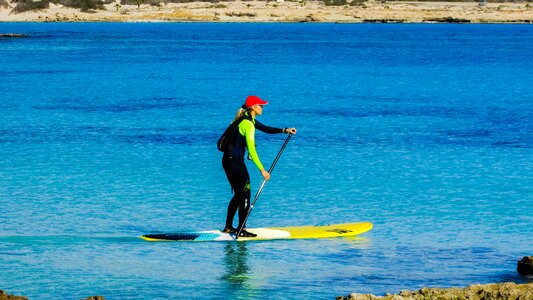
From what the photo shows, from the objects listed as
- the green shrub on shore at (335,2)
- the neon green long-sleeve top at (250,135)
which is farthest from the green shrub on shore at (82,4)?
the neon green long-sleeve top at (250,135)

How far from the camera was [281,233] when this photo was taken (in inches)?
607

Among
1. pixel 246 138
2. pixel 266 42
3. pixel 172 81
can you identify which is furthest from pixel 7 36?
pixel 246 138

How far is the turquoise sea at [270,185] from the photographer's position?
522 inches

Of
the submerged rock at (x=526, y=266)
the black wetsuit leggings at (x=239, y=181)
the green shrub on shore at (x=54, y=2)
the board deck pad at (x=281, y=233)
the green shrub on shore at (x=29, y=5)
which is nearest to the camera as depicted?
the submerged rock at (x=526, y=266)

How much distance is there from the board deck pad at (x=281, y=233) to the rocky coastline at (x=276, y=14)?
148 meters

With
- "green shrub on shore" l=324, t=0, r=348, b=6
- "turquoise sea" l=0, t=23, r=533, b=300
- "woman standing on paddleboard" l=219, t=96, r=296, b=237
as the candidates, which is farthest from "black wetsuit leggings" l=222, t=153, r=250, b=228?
"green shrub on shore" l=324, t=0, r=348, b=6

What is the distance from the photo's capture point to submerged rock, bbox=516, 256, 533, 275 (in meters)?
12.8

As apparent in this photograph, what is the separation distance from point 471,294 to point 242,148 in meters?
4.86

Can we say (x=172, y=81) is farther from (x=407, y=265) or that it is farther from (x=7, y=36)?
(x=7, y=36)

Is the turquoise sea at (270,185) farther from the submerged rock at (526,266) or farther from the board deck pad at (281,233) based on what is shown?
the board deck pad at (281,233)

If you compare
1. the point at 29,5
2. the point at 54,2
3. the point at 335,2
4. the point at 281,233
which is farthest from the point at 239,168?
the point at 335,2

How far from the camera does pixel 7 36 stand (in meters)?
109

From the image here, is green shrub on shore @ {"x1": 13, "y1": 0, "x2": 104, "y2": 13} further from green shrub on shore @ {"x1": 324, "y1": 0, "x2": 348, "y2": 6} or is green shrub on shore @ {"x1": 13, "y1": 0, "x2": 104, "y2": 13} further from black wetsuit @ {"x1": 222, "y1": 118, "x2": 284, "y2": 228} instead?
black wetsuit @ {"x1": 222, "y1": 118, "x2": 284, "y2": 228}

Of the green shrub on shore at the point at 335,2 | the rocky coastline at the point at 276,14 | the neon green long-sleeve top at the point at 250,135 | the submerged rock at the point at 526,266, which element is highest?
the green shrub on shore at the point at 335,2
